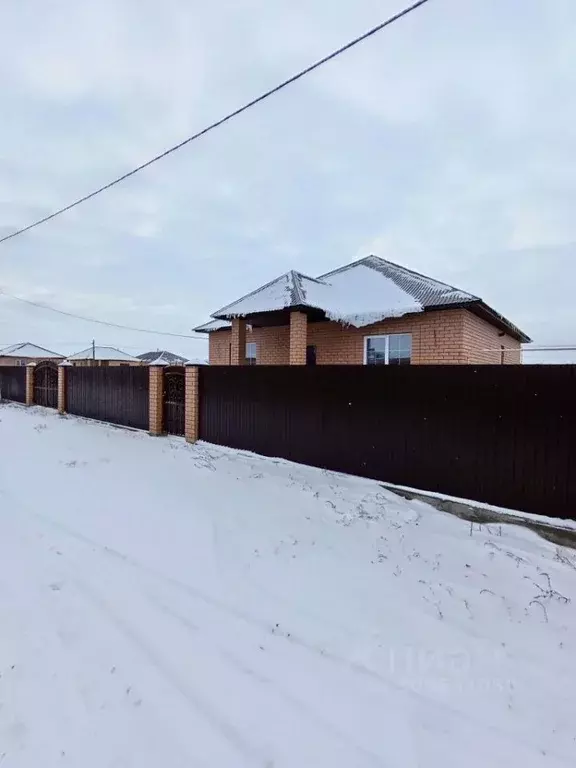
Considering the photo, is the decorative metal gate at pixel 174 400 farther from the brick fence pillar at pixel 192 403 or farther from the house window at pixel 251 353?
the house window at pixel 251 353

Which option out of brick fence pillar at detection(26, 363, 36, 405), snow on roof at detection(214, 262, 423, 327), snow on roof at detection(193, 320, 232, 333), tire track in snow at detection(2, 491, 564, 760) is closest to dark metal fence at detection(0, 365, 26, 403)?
brick fence pillar at detection(26, 363, 36, 405)

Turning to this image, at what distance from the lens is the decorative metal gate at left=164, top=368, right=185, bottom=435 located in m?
8.39

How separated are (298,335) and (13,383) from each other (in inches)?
521

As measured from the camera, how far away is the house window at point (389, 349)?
31.5 ft

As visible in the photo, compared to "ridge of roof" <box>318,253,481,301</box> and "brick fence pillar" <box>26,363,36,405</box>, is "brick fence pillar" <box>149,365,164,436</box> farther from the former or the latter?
"brick fence pillar" <box>26,363,36,405</box>

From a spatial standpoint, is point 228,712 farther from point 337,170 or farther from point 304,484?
point 337,170

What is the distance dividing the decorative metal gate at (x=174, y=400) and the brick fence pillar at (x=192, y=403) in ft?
1.51

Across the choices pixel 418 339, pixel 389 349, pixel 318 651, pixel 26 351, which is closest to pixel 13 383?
pixel 389 349

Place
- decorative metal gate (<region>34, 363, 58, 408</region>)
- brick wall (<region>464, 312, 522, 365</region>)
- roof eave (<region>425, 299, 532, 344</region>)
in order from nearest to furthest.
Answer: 1. roof eave (<region>425, 299, 532, 344</region>)
2. brick wall (<region>464, 312, 522, 365</region>)
3. decorative metal gate (<region>34, 363, 58, 408</region>)

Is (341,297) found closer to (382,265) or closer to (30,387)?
(382,265)

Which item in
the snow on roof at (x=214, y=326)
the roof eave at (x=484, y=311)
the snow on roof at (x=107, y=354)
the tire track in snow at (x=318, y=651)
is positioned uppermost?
the snow on roof at (x=107, y=354)

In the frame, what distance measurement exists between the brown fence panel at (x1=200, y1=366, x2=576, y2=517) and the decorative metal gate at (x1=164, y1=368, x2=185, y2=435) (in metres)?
2.18

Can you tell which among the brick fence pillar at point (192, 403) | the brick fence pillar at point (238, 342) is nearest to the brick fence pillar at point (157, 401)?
the brick fence pillar at point (192, 403)

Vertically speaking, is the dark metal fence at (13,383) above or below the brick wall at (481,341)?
below
